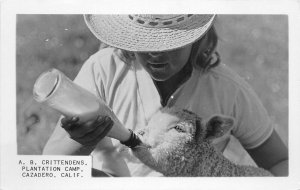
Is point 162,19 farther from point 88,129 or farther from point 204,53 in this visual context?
point 88,129

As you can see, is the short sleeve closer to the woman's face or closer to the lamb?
the lamb

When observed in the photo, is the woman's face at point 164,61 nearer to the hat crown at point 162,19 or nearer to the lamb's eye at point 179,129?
the hat crown at point 162,19

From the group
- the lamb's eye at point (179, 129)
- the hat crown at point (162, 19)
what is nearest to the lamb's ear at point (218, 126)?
the lamb's eye at point (179, 129)

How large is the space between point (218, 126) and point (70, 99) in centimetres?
78

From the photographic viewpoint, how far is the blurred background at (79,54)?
9.68 feet

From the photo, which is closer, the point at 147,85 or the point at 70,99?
the point at 70,99

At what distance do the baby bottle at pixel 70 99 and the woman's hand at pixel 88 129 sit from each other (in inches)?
0.9

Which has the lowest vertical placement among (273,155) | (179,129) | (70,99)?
(273,155)

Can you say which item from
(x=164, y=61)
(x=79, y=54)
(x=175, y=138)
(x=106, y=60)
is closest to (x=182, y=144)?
(x=175, y=138)

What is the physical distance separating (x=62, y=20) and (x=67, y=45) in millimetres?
130

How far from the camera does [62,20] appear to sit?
9.66 feet
